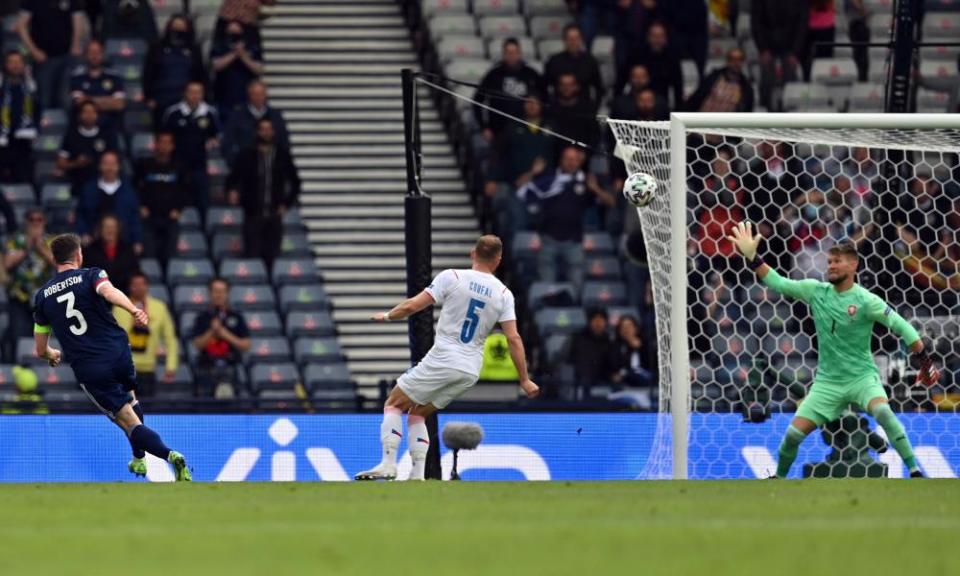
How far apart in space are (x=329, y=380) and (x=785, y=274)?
439cm

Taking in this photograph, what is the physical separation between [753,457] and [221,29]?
830cm

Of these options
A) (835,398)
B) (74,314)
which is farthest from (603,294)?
(74,314)

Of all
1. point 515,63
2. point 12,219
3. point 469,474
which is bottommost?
point 469,474

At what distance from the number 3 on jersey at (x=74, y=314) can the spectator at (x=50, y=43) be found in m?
8.77

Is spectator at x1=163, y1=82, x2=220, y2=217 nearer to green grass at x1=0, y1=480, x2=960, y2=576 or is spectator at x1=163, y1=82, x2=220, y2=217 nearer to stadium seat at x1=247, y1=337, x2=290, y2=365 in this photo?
stadium seat at x1=247, y1=337, x2=290, y2=365

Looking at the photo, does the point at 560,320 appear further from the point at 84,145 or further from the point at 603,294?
the point at 84,145

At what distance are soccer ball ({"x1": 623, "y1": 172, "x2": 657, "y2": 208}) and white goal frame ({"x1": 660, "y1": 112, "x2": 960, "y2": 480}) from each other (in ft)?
0.96

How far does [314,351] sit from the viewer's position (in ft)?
65.8

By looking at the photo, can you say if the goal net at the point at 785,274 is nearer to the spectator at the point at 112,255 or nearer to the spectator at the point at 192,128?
the spectator at the point at 192,128

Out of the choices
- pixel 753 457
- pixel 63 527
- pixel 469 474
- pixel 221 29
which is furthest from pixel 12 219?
pixel 63 527

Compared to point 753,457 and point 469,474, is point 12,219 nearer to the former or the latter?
point 469,474

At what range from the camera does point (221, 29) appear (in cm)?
2183

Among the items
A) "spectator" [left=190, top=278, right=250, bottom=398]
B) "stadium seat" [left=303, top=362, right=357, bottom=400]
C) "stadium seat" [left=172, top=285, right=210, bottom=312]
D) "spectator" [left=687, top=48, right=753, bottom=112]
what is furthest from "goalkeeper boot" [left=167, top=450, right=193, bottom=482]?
"spectator" [left=687, top=48, right=753, bottom=112]

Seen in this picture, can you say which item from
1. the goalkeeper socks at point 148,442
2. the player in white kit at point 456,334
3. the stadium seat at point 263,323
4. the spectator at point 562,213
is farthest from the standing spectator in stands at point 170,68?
the player in white kit at point 456,334
